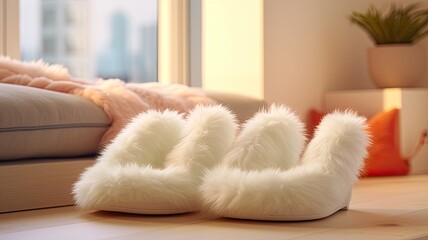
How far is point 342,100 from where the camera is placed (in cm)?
360

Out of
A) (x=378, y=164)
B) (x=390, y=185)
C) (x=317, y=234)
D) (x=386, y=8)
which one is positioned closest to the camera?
(x=317, y=234)

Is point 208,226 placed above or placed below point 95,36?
below

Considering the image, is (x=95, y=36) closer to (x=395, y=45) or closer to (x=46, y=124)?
(x=46, y=124)

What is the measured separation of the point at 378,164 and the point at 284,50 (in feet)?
2.11

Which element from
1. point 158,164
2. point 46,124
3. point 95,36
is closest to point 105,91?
point 46,124

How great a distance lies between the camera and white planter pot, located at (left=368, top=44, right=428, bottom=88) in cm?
359

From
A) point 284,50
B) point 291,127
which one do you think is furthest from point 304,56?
point 291,127

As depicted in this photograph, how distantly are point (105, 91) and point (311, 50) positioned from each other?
145 centimetres

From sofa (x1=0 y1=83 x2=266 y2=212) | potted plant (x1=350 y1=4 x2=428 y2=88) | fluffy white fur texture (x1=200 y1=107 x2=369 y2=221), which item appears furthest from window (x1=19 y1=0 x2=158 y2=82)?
fluffy white fur texture (x1=200 y1=107 x2=369 y2=221)

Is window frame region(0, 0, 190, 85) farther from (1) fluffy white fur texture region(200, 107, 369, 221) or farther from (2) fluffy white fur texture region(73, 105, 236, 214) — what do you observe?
(1) fluffy white fur texture region(200, 107, 369, 221)

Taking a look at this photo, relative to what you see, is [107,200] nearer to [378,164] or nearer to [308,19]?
[378,164]

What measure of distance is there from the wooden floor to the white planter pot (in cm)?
150

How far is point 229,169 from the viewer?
6.21ft

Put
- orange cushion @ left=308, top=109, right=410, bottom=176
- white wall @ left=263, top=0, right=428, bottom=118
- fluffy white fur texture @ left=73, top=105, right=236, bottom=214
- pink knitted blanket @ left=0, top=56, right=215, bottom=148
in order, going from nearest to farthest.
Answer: fluffy white fur texture @ left=73, top=105, right=236, bottom=214
pink knitted blanket @ left=0, top=56, right=215, bottom=148
orange cushion @ left=308, top=109, right=410, bottom=176
white wall @ left=263, top=0, right=428, bottom=118
